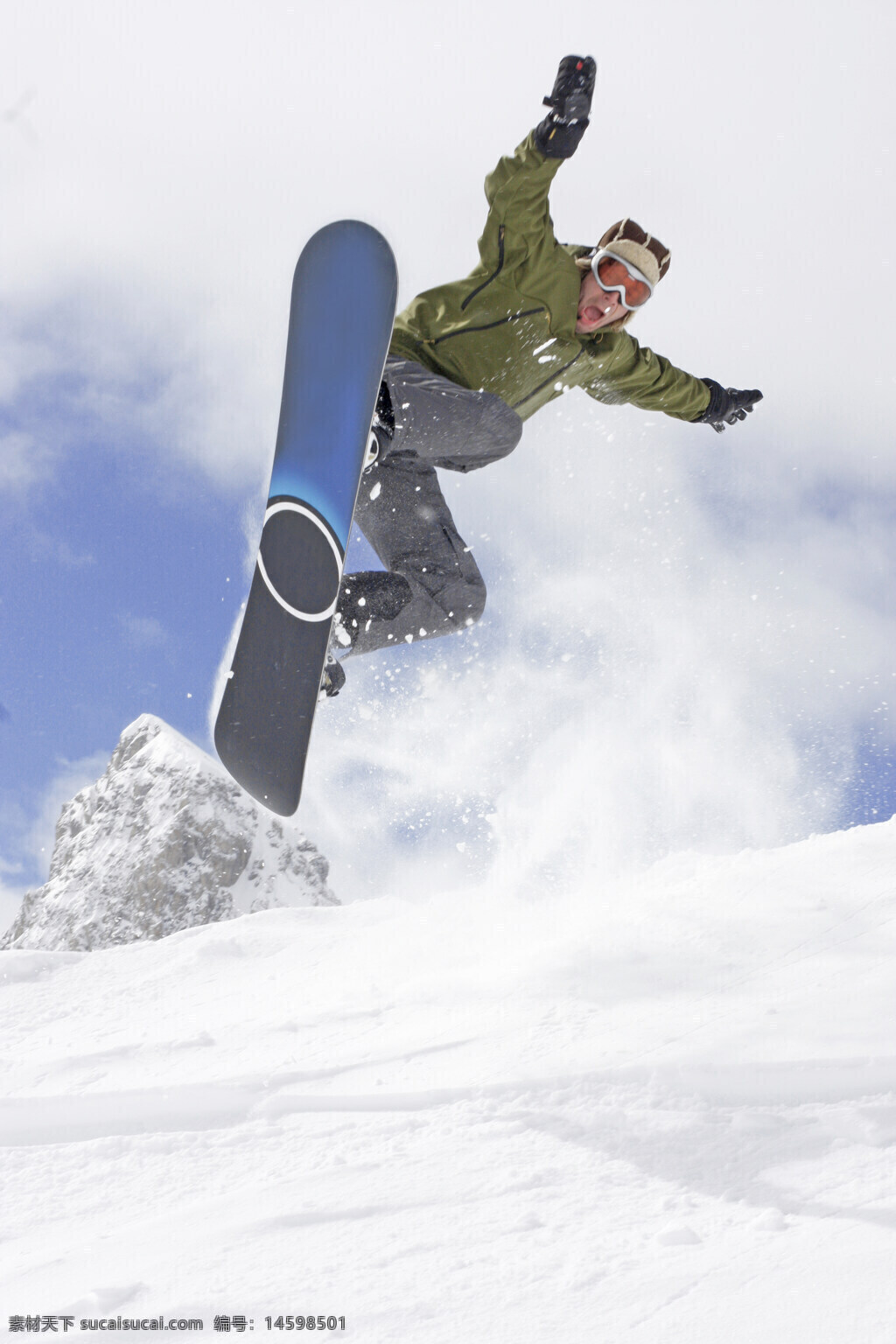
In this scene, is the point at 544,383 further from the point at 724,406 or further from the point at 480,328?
the point at 724,406

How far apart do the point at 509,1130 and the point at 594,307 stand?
3.53 meters

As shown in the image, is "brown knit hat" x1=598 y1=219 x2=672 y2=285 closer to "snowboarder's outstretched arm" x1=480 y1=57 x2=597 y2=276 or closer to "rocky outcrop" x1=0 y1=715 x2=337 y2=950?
"snowboarder's outstretched arm" x1=480 y1=57 x2=597 y2=276

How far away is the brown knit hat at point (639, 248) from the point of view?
4375 mm

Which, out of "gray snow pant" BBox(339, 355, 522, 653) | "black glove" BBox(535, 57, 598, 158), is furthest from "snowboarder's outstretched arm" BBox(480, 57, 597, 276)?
"gray snow pant" BBox(339, 355, 522, 653)

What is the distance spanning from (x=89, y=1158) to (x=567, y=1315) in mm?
1670

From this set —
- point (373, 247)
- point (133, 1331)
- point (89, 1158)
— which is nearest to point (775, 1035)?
point (133, 1331)

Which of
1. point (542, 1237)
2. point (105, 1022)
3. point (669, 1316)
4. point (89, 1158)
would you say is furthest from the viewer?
point (105, 1022)

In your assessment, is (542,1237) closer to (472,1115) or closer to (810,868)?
(472,1115)

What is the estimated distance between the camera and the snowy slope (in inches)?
79.7

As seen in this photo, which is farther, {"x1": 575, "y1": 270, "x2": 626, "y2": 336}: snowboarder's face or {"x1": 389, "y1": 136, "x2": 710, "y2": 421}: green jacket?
{"x1": 575, "y1": 270, "x2": 626, "y2": 336}: snowboarder's face

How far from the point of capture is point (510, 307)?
13.9 ft

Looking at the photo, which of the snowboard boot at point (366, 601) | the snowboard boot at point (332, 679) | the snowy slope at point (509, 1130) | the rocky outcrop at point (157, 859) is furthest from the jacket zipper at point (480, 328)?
the rocky outcrop at point (157, 859)

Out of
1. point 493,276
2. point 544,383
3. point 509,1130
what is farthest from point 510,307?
point 509,1130

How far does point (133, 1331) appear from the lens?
1993mm
